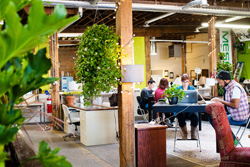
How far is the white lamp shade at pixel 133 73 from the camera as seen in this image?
4.40 meters

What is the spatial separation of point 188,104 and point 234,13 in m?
5.75

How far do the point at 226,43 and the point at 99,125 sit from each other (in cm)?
988

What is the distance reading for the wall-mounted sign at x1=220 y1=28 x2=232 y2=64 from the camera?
14.1 metres

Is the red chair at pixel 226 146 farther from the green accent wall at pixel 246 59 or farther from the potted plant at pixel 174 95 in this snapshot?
the green accent wall at pixel 246 59

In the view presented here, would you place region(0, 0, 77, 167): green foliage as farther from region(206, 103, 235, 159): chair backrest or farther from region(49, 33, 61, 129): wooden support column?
region(49, 33, 61, 129): wooden support column

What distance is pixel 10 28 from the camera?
0.71 m

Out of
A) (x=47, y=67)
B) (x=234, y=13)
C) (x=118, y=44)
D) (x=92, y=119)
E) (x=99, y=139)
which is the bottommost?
(x=99, y=139)

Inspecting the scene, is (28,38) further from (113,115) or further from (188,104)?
(113,115)

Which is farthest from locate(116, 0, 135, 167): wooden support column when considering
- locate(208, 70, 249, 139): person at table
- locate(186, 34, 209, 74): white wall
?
locate(186, 34, 209, 74): white wall

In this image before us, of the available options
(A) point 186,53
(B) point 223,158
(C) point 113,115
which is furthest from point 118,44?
(A) point 186,53

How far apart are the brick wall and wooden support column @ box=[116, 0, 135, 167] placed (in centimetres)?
1327

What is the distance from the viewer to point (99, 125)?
6.71 metres

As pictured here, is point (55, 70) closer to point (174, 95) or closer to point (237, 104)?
point (174, 95)

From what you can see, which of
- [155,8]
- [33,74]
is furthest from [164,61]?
[33,74]
